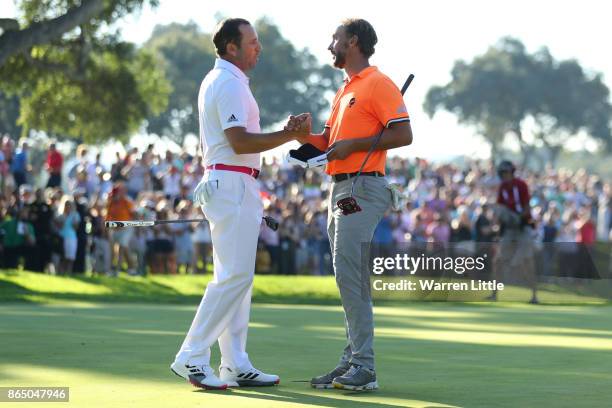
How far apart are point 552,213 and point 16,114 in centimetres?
4831

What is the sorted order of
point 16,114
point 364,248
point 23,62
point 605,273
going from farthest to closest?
point 16,114, point 23,62, point 605,273, point 364,248

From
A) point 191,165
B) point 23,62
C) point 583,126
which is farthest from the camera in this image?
point 583,126

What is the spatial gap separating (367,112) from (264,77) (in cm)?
9420

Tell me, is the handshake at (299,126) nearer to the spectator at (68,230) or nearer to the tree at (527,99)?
the spectator at (68,230)

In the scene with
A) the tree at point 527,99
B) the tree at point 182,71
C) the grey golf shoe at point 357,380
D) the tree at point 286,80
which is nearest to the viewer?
the grey golf shoe at point 357,380

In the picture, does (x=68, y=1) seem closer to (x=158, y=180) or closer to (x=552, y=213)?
(x=158, y=180)

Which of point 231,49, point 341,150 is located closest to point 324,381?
point 341,150

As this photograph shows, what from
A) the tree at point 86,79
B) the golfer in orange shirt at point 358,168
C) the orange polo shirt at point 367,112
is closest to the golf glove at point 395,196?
the golfer in orange shirt at point 358,168

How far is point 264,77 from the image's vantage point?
4033 inches

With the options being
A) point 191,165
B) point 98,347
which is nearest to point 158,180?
point 191,165

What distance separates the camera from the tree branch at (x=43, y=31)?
2405cm

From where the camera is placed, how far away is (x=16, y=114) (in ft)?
249

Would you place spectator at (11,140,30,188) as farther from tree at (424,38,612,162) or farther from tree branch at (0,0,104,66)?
tree at (424,38,612,162)

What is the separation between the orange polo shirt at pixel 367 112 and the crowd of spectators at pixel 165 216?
1179 cm
